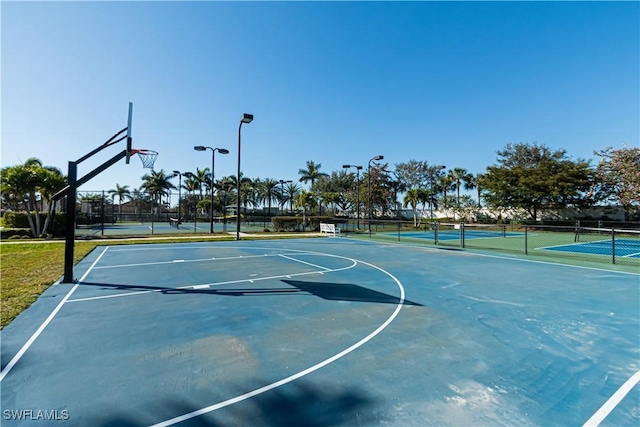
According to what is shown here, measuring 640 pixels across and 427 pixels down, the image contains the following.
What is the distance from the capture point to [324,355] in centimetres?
389

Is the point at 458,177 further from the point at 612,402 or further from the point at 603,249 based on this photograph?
the point at 612,402

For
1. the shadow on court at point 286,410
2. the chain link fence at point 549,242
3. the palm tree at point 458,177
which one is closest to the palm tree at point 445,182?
the palm tree at point 458,177

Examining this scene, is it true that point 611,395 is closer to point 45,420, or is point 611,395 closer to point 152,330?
point 45,420

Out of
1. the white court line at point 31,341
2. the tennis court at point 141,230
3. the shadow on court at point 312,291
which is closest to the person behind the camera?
the white court line at point 31,341

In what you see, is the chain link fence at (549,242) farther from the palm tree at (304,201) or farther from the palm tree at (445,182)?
the palm tree at (445,182)

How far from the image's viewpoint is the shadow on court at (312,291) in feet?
21.6

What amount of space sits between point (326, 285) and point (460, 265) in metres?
5.78

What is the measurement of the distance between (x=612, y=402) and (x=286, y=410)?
321 centimetres

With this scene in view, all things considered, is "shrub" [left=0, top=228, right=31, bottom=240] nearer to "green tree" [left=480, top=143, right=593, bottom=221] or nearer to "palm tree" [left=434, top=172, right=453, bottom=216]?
"green tree" [left=480, top=143, right=593, bottom=221]

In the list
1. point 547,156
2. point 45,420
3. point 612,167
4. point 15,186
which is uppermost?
point 547,156

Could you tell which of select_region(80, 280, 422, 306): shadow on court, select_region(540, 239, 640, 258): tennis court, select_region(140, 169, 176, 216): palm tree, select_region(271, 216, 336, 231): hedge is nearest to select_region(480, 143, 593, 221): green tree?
select_region(540, 239, 640, 258): tennis court

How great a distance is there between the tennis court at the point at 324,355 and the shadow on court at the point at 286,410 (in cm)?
1

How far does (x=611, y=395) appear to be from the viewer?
3.09 m

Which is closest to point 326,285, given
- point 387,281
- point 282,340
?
point 387,281
